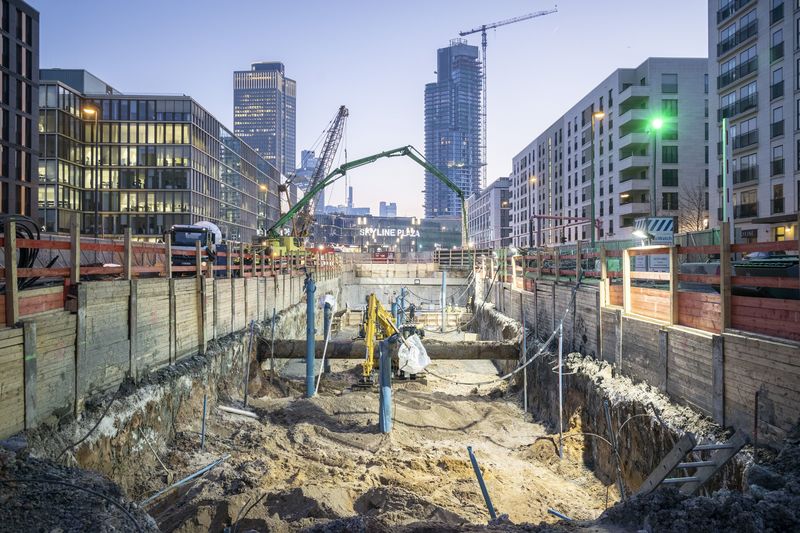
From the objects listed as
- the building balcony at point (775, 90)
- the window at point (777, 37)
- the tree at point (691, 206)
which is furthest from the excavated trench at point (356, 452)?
the tree at point (691, 206)

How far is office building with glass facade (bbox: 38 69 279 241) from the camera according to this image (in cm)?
6091

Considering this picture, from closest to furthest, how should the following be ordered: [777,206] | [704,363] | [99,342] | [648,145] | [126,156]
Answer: [704,363] → [99,342] → [777,206] → [648,145] → [126,156]

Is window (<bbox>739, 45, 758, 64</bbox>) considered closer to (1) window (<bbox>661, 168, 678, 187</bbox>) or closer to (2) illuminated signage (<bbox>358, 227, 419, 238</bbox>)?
(1) window (<bbox>661, 168, 678, 187</bbox>)

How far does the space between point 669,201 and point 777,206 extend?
60.4 feet

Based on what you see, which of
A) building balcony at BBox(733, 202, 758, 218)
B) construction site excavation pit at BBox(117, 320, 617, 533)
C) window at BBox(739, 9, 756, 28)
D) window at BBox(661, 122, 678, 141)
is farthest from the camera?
window at BBox(661, 122, 678, 141)

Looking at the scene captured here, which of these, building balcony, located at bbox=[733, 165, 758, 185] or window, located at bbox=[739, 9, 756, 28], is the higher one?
window, located at bbox=[739, 9, 756, 28]

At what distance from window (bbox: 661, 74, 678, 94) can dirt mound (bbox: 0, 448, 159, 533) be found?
191 feet

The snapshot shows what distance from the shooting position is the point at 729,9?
128 feet

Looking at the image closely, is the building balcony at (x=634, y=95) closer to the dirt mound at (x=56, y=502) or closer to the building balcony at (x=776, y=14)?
the building balcony at (x=776, y=14)

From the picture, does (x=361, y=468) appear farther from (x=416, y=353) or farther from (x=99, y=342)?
(x=416, y=353)

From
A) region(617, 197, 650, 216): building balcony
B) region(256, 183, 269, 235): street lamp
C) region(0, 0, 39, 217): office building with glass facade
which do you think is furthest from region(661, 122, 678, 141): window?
region(256, 183, 269, 235): street lamp

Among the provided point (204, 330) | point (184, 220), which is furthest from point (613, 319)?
point (184, 220)

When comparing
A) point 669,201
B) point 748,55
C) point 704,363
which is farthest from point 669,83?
point 704,363

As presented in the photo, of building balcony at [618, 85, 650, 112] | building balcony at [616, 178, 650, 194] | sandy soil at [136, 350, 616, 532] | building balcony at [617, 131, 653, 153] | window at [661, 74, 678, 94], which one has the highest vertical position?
window at [661, 74, 678, 94]
